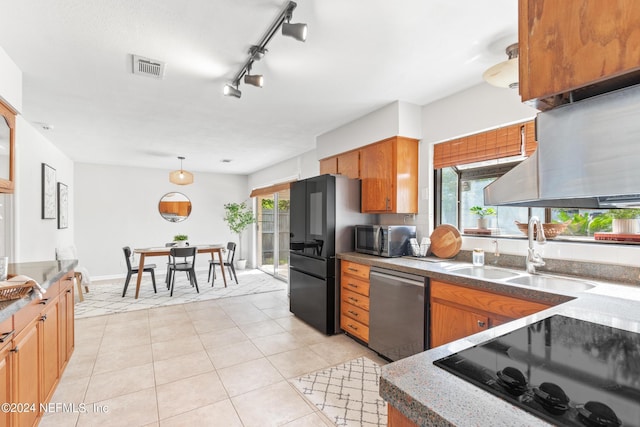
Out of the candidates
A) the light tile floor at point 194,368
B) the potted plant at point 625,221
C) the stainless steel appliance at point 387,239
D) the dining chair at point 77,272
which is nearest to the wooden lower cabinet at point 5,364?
the light tile floor at point 194,368

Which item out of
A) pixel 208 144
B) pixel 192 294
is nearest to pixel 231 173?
pixel 208 144

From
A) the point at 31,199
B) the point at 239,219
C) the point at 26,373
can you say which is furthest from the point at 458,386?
the point at 239,219

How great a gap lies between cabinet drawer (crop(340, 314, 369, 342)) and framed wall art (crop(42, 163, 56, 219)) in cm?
408

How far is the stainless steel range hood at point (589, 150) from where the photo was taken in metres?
0.57

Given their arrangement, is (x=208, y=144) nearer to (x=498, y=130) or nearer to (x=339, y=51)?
(x=339, y=51)

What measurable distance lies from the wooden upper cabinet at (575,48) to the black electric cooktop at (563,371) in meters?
0.63

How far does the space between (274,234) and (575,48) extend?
668cm

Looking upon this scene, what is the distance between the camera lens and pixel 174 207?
727 cm

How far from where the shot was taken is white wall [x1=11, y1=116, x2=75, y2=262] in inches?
134

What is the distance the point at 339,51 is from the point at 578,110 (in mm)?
1866

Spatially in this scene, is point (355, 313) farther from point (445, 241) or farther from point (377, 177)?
point (377, 177)

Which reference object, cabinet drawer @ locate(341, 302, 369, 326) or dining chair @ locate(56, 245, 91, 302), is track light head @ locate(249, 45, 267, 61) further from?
dining chair @ locate(56, 245, 91, 302)

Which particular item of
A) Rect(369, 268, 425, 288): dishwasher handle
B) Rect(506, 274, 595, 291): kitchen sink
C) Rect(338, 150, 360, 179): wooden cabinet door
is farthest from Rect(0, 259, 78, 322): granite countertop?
Rect(338, 150, 360, 179): wooden cabinet door

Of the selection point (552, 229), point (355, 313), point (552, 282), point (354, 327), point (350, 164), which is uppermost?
point (350, 164)
